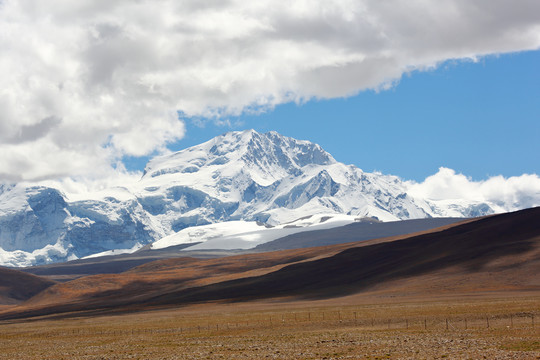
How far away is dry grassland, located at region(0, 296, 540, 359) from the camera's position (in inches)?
1905

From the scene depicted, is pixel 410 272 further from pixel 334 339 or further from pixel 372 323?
pixel 334 339

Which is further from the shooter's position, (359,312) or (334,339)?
(359,312)

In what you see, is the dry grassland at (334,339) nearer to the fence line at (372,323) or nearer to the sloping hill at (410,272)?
the fence line at (372,323)

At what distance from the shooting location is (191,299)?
165 metres

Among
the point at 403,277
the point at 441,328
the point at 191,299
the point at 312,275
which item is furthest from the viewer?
the point at 312,275

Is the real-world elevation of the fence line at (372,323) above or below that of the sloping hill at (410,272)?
below

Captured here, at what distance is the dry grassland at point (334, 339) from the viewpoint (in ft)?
159

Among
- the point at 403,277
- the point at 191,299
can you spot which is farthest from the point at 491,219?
the point at 191,299

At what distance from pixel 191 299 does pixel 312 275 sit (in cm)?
3210

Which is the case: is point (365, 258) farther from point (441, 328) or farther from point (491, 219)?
point (441, 328)

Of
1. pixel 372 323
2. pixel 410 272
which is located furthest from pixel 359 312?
pixel 410 272

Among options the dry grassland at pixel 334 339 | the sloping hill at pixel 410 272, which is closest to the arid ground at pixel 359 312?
the dry grassland at pixel 334 339

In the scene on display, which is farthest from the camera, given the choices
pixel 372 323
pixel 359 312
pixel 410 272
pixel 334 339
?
pixel 410 272

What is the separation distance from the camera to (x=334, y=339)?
58312 millimetres
